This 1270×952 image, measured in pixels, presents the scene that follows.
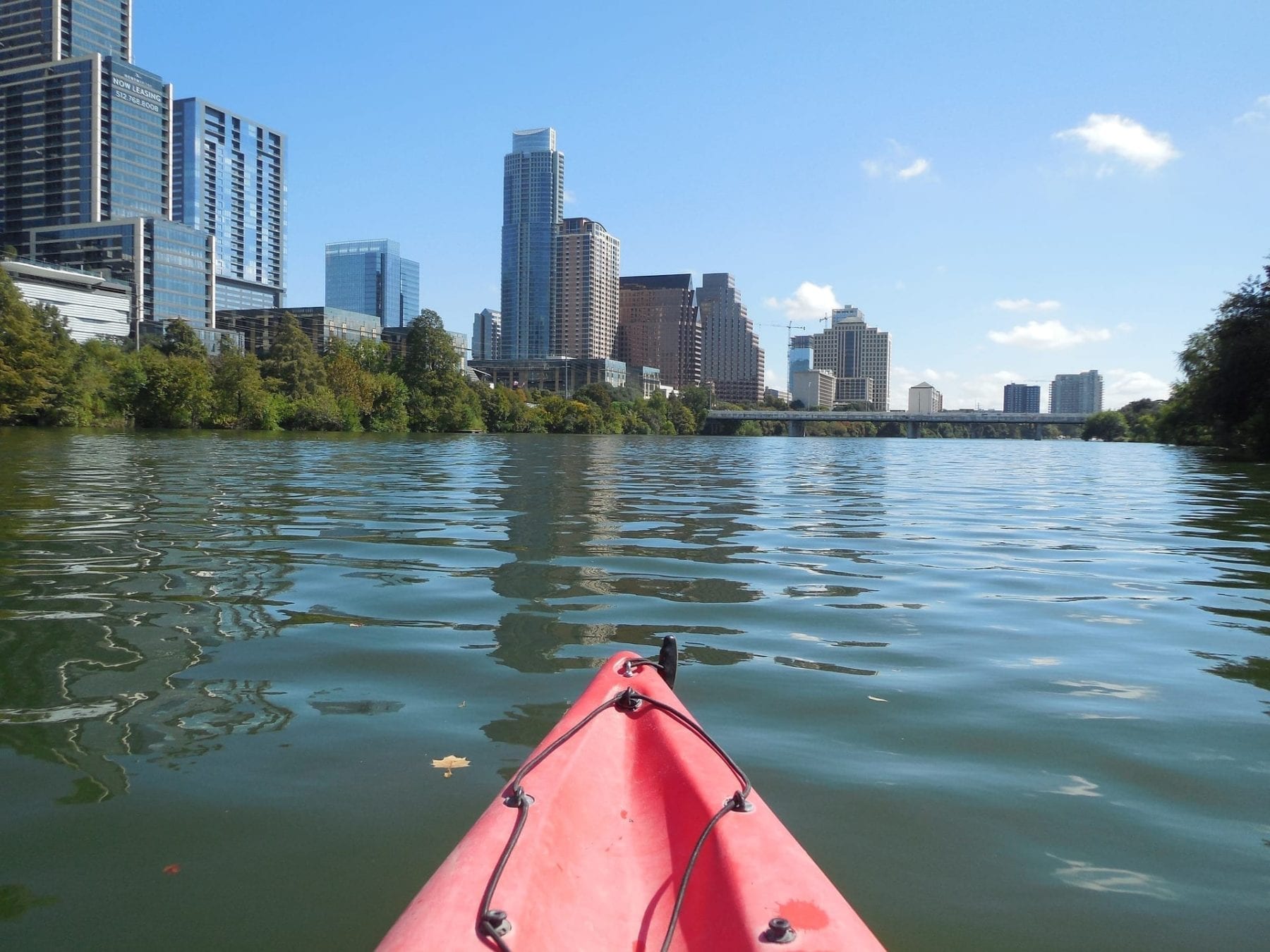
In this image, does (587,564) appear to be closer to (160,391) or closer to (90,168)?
(160,391)

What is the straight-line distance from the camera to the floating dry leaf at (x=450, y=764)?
3.67 m

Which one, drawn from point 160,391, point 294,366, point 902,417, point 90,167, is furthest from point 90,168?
point 902,417

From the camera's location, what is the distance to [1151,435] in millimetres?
99438

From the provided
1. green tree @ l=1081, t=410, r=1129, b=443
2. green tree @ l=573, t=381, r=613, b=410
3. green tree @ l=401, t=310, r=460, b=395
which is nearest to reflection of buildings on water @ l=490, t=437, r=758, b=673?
green tree @ l=401, t=310, r=460, b=395

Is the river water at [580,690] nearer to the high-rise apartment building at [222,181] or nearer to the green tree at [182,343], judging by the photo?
the green tree at [182,343]

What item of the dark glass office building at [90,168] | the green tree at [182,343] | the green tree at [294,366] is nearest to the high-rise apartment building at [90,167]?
the dark glass office building at [90,168]

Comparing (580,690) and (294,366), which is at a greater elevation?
(294,366)

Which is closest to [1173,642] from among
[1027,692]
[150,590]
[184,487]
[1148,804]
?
[1027,692]

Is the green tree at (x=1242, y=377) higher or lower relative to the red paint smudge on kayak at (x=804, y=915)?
higher

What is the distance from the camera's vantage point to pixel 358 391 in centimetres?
8112

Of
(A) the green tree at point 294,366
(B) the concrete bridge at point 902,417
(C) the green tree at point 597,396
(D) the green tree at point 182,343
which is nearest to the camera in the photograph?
(A) the green tree at point 294,366

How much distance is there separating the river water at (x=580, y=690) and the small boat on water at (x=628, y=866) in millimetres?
587

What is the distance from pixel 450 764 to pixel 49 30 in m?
177

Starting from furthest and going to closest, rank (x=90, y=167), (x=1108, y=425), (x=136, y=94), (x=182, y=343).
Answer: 1. (x=136, y=94)
2. (x=90, y=167)
3. (x=1108, y=425)
4. (x=182, y=343)
